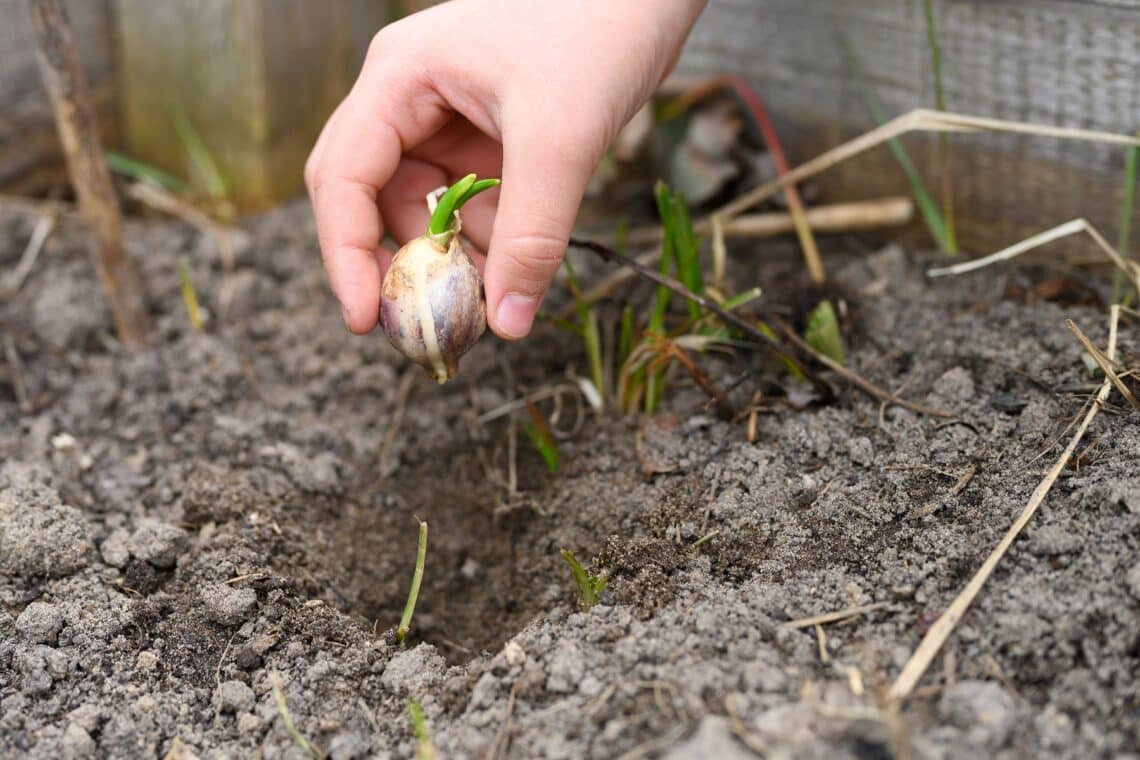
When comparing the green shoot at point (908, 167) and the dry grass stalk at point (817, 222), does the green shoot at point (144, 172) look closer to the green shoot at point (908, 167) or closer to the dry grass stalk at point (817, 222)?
the dry grass stalk at point (817, 222)

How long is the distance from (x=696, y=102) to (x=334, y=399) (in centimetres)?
87

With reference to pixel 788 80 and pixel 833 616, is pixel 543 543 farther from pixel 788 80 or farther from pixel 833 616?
pixel 788 80

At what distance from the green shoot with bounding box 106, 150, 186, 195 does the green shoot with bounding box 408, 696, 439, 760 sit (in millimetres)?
1334

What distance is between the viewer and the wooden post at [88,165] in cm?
149

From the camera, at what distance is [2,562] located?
124 centimetres

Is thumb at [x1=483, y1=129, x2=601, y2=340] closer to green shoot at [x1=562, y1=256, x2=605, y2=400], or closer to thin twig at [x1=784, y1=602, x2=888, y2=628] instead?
green shoot at [x1=562, y1=256, x2=605, y2=400]

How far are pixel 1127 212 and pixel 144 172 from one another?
1.66 m

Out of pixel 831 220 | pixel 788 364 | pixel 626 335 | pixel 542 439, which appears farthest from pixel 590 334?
pixel 831 220

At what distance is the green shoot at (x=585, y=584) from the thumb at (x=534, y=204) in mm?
304

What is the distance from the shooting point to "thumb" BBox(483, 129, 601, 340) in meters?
1.13

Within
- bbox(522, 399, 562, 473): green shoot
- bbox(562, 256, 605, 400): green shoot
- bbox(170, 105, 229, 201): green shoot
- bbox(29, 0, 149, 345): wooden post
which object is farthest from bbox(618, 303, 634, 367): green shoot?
bbox(170, 105, 229, 201): green shoot

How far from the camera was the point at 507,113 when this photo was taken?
1.17m

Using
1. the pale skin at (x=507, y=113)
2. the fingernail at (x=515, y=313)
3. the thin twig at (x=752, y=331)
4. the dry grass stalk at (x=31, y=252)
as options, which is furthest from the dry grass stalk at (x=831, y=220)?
the dry grass stalk at (x=31, y=252)

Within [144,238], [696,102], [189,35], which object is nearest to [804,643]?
[696,102]
